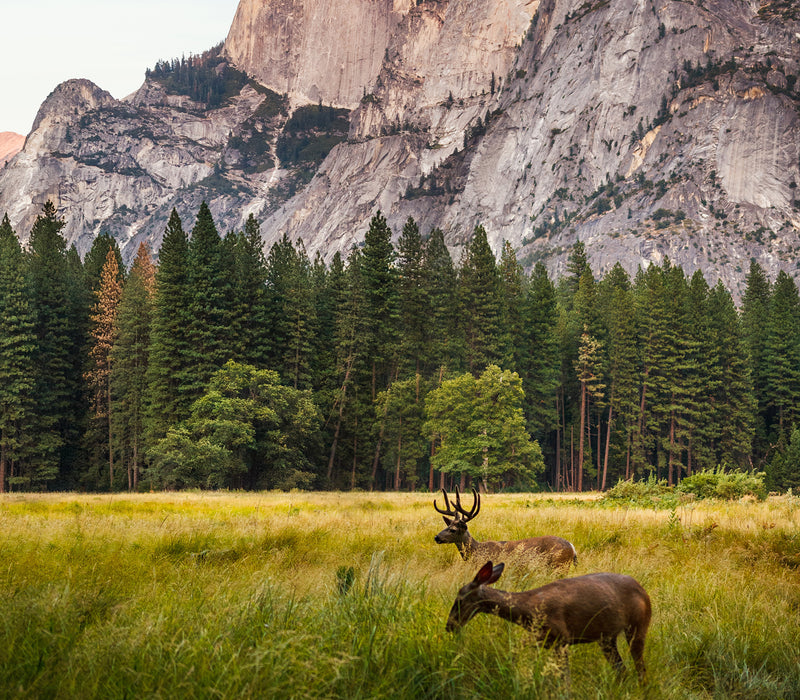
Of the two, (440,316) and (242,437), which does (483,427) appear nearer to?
(440,316)

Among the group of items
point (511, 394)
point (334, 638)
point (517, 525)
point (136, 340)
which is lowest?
point (517, 525)

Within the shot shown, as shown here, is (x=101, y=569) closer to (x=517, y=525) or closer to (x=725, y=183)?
(x=517, y=525)

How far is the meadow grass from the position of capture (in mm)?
3279

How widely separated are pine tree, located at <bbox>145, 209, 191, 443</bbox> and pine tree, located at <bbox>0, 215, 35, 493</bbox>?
877 cm

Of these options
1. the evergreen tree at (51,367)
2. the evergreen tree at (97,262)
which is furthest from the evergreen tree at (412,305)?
the evergreen tree at (51,367)

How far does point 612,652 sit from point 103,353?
48.4m

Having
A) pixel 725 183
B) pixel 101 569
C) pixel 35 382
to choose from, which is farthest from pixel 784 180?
pixel 101 569

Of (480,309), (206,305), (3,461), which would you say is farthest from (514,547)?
(3,461)

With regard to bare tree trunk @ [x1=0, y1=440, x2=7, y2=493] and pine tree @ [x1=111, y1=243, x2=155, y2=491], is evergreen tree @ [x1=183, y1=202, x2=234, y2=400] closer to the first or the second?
pine tree @ [x1=111, y1=243, x2=155, y2=491]

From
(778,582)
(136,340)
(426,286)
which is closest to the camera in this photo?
(778,582)

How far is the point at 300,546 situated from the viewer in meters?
9.73

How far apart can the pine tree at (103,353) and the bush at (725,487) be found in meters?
39.9

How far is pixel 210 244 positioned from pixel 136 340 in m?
10.0

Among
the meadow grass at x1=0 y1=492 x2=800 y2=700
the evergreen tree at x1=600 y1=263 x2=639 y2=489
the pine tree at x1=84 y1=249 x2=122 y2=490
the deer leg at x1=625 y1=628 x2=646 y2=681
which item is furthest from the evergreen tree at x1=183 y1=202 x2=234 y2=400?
the deer leg at x1=625 y1=628 x2=646 y2=681
